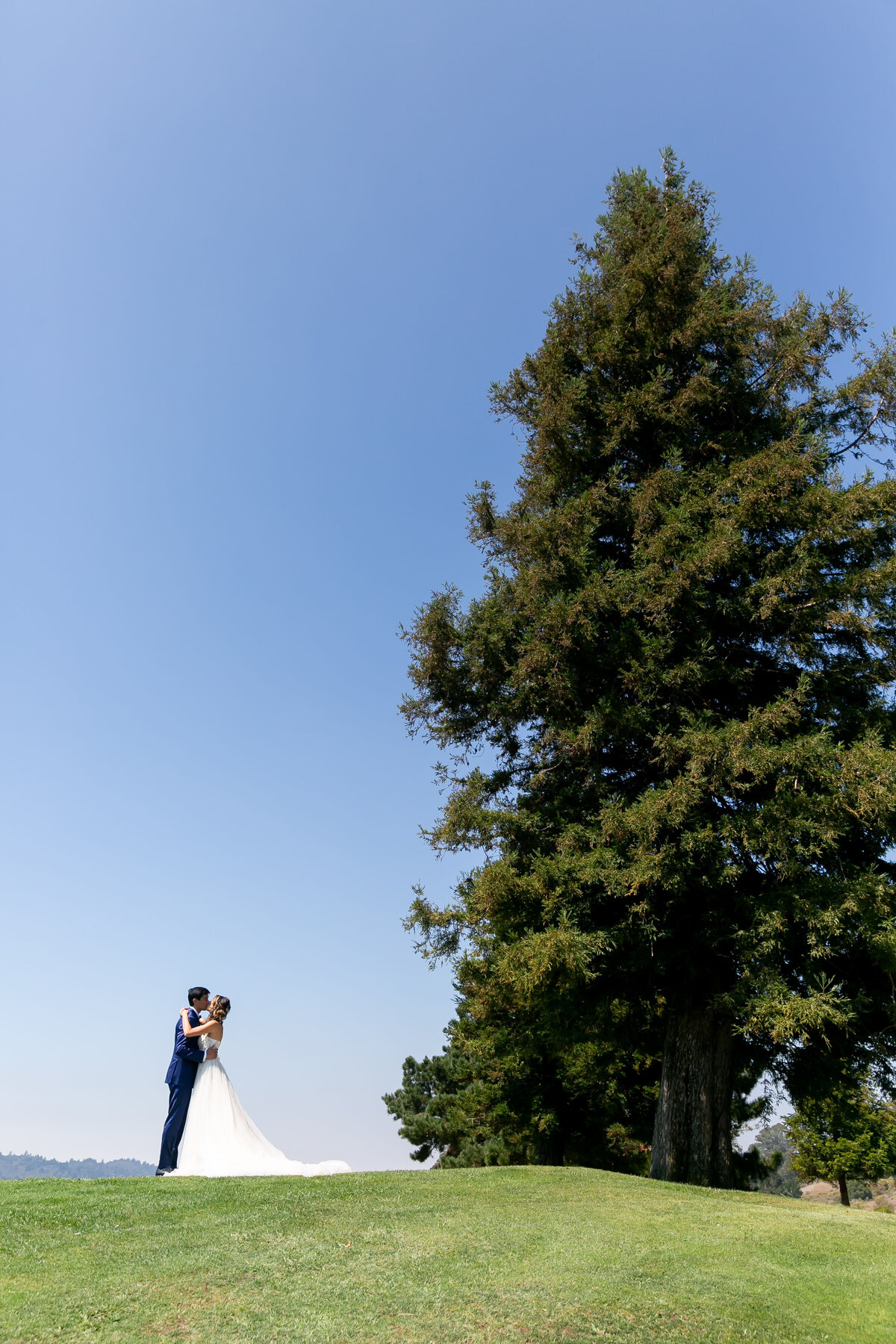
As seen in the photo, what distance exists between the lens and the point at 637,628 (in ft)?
43.1

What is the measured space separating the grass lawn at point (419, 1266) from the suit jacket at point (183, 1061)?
152 cm

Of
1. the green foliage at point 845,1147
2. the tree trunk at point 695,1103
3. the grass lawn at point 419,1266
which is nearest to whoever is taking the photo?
the grass lawn at point 419,1266

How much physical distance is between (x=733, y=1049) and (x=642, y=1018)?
1.41 metres

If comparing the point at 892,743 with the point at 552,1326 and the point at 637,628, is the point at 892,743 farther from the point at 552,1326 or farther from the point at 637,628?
the point at 552,1326

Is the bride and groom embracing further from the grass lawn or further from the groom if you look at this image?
the grass lawn

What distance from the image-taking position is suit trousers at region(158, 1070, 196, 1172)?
10664 millimetres

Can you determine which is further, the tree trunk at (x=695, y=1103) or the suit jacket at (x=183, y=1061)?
the tree trunk at (x=695, y=1103)

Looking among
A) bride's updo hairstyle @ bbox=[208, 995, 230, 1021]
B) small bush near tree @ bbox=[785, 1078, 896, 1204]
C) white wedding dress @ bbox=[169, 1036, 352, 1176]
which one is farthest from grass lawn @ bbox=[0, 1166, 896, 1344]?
small bush near tree @ bbox=[785, 1078, 896, 1204]

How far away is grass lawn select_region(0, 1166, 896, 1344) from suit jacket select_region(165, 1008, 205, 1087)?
4.98 ft

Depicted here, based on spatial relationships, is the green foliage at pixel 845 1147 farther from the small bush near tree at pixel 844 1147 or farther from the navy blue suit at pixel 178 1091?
the navy blue suit at pixel 178 1091

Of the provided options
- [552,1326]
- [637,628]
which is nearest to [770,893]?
[637,628]

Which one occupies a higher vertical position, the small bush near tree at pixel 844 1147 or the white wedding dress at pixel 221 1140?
the white wedding dress at pixel 221 1140

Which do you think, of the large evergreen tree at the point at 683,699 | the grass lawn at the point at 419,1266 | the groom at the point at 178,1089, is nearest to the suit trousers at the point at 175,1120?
the groom at the point at 178,1089

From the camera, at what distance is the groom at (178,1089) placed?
10672 mm
